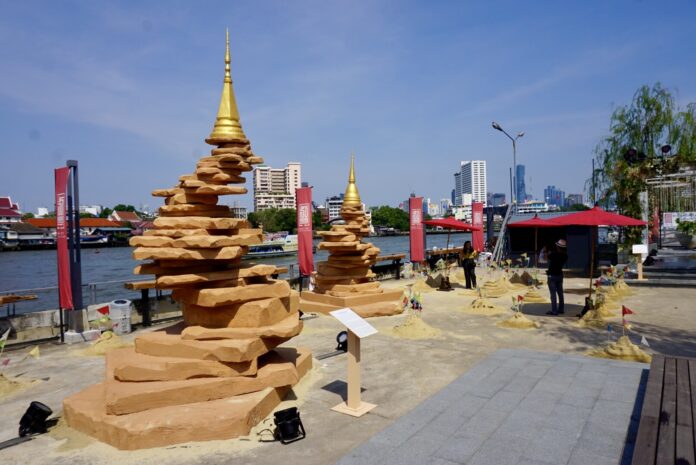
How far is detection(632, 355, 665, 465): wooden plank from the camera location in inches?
150

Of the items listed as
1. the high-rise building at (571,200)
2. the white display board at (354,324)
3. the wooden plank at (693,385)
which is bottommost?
the wooden plank at (693,385)

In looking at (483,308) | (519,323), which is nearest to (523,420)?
(519,323)

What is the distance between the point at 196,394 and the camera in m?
6.07

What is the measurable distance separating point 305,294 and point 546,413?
32.7 ft

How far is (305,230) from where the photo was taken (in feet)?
53.5

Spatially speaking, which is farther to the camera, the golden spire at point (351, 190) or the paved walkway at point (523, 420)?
the golden spire at point (351, 190)

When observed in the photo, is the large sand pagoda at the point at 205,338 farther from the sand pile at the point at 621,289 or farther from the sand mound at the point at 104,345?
Answer: the sand pile at the point at 621,289

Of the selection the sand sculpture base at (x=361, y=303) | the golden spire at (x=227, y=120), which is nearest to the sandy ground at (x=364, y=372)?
Answer: the sand sculpture base at (x=361, y=303)

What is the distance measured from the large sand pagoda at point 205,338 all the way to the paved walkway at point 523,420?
6.73 ft

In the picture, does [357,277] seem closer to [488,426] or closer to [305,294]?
[305,294]

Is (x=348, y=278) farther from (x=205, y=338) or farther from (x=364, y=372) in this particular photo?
(x=205, y=338)

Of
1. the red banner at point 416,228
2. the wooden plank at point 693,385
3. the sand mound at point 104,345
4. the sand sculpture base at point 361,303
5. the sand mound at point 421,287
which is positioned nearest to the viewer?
the wooden plank at point 693,385

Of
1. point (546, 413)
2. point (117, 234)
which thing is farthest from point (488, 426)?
point (117, 234)

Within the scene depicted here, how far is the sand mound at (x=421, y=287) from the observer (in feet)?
57.9
